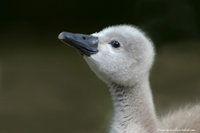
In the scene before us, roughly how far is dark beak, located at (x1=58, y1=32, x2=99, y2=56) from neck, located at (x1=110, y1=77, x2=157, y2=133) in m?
0.21

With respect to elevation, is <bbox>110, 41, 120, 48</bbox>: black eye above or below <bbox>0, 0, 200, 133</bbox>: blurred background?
below

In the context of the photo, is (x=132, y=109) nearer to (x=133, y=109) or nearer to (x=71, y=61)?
(x=133, y=109)

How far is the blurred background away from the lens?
3125 millimetres

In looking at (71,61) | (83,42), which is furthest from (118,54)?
(71,61)

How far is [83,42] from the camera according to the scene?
138 cm

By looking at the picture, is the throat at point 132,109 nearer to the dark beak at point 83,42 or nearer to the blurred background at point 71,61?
the dark beak at point 83,42

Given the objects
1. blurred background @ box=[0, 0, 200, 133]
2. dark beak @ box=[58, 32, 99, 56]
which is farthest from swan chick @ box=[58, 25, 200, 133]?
blurred background @ box=[0, 0, 200, 133]

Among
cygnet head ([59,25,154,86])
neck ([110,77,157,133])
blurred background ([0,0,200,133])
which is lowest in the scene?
neck ([110,77,157,133])

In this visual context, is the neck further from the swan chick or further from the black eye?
the black eye

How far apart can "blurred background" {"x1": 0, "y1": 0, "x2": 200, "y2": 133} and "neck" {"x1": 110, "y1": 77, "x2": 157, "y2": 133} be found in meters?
1.49

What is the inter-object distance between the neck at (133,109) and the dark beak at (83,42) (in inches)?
8.2

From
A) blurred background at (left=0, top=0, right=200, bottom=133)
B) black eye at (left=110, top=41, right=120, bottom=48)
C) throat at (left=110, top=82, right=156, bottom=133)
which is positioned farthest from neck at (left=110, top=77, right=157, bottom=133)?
blurred background at (left=0, top=0, right=200, bottom=133)

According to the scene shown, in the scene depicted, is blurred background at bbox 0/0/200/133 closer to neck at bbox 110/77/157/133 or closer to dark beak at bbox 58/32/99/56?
neck at bbox 110/77/157/133

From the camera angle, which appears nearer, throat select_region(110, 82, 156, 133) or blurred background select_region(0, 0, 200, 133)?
throat select_region(110, 82, 156, 133)
